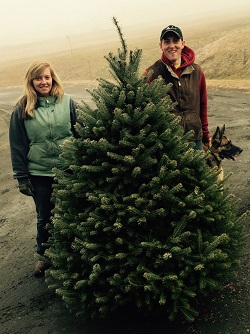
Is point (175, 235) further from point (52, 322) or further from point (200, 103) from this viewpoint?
point (200, 103)

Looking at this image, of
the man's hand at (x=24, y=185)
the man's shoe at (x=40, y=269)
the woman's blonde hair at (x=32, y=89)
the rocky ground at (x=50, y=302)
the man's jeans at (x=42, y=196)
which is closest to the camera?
the rocky ground at (x=50, y=302)

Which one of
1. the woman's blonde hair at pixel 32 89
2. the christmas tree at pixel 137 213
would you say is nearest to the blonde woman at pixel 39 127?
the woman's blonde hair at pixel 32 89

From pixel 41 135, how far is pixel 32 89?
1.72 ft

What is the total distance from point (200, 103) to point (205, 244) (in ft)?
7.06

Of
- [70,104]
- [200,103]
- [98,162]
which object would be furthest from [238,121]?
[98,162]

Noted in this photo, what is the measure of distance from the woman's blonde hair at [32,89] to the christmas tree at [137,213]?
37.8 inches

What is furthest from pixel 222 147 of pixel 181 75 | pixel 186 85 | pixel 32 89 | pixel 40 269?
pixel 40 269

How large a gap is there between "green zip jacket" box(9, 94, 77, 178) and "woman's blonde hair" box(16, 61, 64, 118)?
63 millimetres

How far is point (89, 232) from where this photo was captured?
3.39m

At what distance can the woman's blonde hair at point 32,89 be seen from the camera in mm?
4312

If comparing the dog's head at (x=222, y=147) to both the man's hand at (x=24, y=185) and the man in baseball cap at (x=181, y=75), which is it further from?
the man's hand at (x=24, y=185)

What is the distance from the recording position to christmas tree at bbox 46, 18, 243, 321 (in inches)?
128

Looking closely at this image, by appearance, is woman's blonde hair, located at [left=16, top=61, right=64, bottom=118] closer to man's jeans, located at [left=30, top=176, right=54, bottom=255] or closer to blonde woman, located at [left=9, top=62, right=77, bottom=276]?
blonde woman, located at [left=9, top=62, right=77, bottom=276]

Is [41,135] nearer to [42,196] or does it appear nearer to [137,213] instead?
[42,196]
